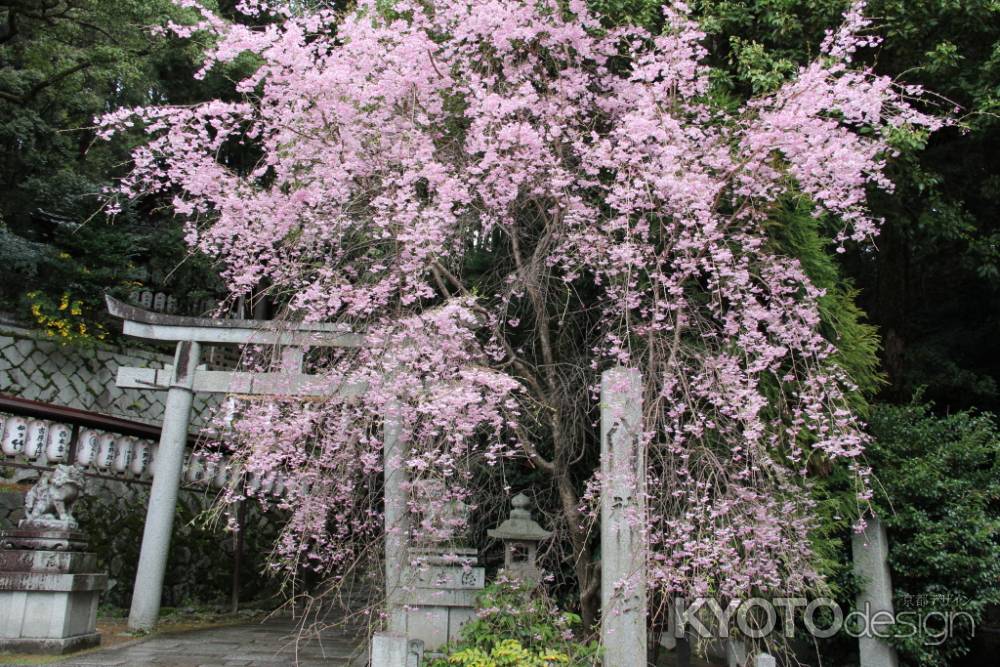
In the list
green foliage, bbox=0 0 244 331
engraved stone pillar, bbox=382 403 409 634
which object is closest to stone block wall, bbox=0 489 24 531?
green foliage, bbox=0 0 244 331

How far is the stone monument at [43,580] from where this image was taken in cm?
623

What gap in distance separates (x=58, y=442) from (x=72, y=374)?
3.99 meters

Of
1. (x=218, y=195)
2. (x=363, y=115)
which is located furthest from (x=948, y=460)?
(x=218, y=195)

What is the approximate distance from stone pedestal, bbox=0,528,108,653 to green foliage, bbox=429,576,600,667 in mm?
3611

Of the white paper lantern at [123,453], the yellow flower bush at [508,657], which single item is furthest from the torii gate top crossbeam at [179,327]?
the yellow flower bush at [508,657]

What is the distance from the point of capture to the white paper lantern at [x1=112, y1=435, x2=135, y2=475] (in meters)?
8.80

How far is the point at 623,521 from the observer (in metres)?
4.79

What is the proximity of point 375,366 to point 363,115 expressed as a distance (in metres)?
2.28

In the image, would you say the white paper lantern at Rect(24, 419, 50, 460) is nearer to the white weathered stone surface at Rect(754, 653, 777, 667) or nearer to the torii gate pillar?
the torii gate pillar

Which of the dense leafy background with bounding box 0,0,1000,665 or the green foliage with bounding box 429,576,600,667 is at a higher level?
the dense leafy background with bounding box 0,0,1000,665

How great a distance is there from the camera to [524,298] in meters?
7.04

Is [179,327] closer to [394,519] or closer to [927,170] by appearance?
[394,519]

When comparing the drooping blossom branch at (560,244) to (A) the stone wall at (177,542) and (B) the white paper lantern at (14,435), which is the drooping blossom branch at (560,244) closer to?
(B) the white paper lantern at (14,435)

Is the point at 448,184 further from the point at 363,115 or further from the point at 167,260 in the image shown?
the point at 167,260
